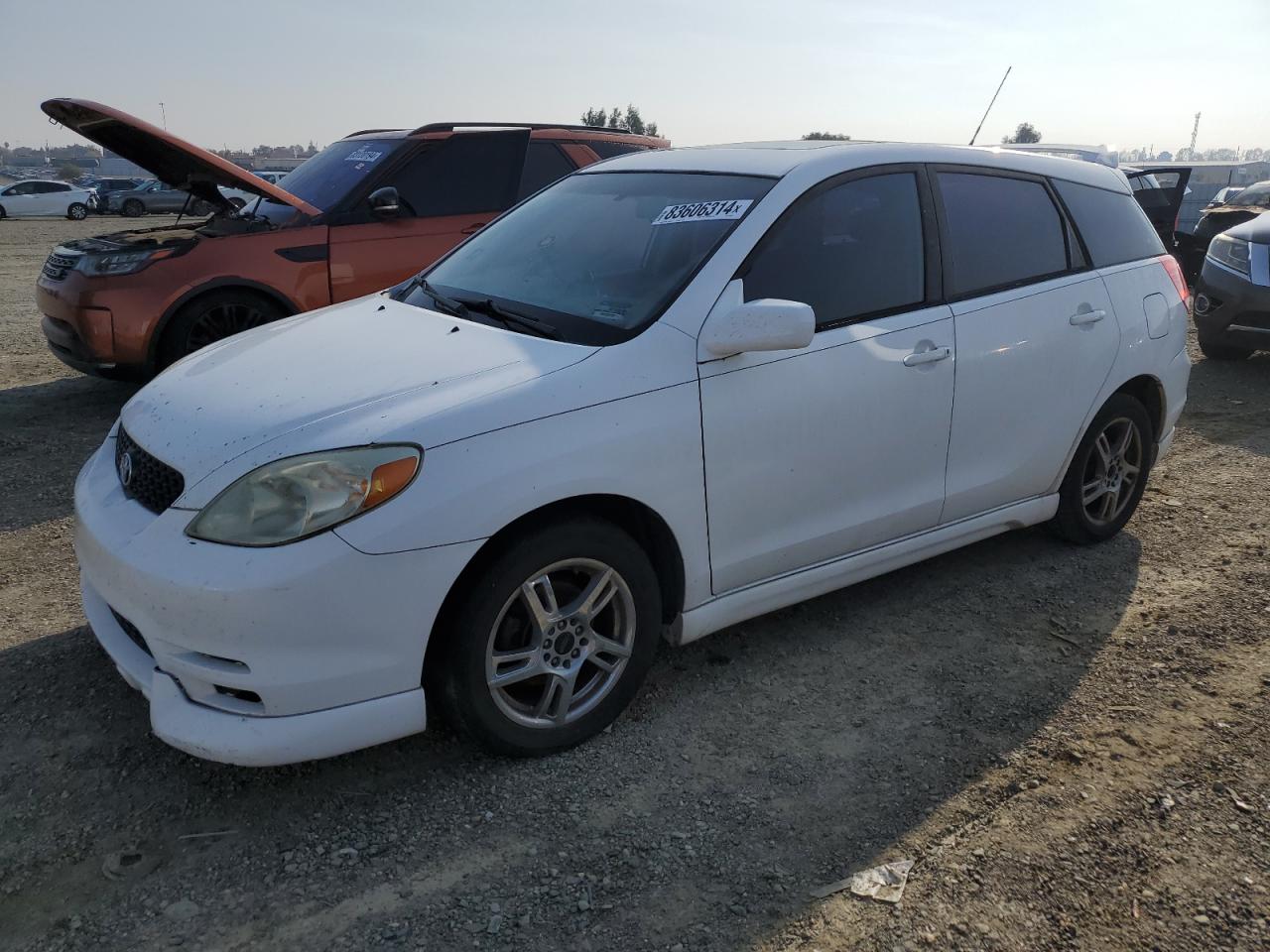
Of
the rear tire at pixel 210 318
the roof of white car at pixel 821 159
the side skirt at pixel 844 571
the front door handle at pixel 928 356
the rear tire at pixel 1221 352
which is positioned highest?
the roof of white car at pixel 821 159

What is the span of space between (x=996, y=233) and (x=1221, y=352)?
6.07 metres

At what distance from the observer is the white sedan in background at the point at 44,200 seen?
3216cm

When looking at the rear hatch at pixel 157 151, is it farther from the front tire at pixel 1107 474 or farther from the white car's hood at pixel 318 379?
the front tire at pixel 1107 474

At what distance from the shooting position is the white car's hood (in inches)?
109

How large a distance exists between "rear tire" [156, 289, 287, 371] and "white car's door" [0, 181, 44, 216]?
31.7 meters

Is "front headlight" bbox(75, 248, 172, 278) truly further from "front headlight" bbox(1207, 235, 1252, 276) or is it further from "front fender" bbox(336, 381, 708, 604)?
"front headlight" bbox(1207, 235, 1252, 276)

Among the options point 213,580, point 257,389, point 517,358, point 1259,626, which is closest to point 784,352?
point 517,358

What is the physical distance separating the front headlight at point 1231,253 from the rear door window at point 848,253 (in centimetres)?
589

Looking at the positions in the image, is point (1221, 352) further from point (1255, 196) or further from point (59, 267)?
point (1255, 196)

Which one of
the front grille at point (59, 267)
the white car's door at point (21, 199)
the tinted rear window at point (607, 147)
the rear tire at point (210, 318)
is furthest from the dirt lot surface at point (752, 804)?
the white car's door at point (21, 199)

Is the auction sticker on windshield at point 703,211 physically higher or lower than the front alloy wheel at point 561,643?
higher

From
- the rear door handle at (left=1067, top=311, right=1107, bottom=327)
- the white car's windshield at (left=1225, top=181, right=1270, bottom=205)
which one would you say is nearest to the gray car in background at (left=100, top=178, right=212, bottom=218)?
the white car's windshield at (left=1225, top=181, right=1270, bottom=205)

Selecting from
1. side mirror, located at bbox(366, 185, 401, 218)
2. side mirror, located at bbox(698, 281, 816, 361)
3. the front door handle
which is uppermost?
side mirror, located at bbox(366, 185, 401, 218)

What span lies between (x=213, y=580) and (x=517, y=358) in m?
1.03
